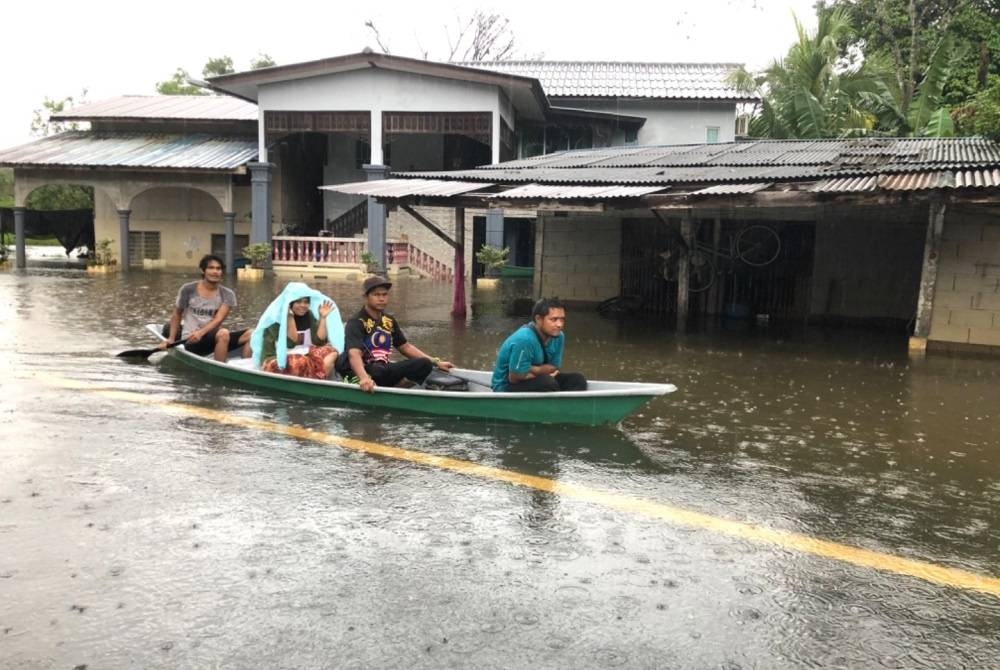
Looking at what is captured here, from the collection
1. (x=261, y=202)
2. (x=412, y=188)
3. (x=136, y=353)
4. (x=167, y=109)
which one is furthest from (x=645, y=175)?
(x=167, y=109)

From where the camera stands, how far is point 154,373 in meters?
9.55

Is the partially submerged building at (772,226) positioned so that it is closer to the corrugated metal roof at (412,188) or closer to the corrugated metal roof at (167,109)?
the corrugated metal roof at (412,188)

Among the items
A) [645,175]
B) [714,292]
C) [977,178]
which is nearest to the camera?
[977,178]

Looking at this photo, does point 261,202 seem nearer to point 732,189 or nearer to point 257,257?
point 257,257

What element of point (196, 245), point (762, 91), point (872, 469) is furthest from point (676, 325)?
point (196, 245)

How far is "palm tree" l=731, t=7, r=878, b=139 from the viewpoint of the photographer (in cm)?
2250

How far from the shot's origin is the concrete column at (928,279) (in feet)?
38.2

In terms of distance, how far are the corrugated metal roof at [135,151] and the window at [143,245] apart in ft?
9.48

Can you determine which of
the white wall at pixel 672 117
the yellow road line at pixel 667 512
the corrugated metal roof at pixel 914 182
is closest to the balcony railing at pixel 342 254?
the white wall at pixel 672 117

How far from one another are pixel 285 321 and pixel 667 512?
15.4 feet

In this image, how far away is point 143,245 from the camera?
92.4 ft

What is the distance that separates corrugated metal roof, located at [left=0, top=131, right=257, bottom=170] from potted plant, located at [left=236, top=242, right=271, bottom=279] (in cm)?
238

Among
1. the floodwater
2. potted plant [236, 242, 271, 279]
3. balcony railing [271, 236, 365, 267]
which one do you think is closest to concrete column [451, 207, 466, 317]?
the floodwater

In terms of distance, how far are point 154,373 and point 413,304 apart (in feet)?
28.0
